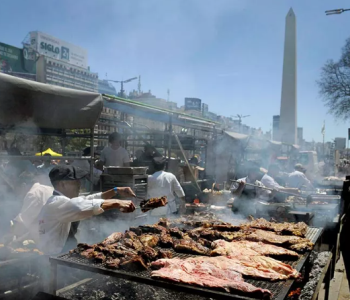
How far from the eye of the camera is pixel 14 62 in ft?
109

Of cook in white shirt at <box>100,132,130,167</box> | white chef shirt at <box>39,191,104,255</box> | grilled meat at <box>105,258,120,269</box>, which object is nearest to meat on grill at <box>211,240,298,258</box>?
grilled meat at <box>105,258,120,269</box>

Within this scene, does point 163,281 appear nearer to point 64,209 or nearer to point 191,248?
point 191,248

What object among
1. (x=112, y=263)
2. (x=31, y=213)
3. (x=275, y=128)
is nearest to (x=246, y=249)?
(x=112, y=263)

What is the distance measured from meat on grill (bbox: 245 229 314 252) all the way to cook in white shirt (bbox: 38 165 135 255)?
1664 mm

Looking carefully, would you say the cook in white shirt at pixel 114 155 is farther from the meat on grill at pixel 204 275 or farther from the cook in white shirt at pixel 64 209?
the meat on grill at pixel 204 275

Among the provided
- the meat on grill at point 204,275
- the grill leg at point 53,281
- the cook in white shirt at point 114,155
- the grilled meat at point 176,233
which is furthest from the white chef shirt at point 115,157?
the meat on grill at point 204,275

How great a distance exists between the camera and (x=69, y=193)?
13.3 ft

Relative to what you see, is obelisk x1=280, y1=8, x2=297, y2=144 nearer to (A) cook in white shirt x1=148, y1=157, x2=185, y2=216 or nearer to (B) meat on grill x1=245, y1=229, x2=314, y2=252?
(A) cook in white shirt x1=148, y1=157, x2=185, y2=216

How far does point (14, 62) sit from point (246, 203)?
33423mm

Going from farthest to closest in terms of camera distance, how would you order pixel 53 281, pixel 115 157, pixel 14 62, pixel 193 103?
1. pixel 193 103
2. pixel 14 62
3. pixel 115 157
4. pixel 53 281

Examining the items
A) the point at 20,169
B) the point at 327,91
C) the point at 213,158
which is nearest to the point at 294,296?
the point at 20,169

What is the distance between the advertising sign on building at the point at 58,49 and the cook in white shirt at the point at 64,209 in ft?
165

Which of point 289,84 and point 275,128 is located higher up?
point 289,84

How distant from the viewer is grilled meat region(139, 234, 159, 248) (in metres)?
3.61
